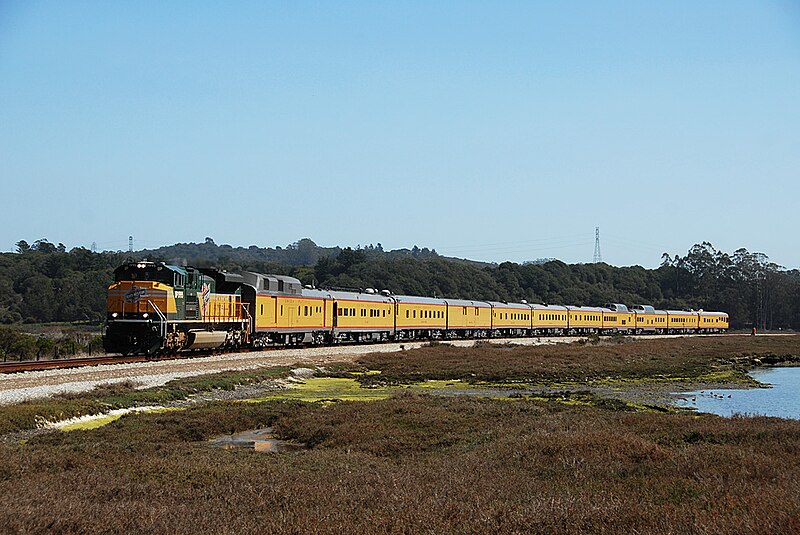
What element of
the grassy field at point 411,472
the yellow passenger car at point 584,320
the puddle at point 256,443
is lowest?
the puddle at point 256,443

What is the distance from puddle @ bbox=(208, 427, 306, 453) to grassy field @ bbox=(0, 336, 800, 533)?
0.36 m

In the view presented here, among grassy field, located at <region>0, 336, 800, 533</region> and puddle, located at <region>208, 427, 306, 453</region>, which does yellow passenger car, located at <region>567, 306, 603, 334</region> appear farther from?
puddle, located at <region>208, 427, 306, 453</region>

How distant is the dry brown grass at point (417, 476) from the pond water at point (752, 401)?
6877 mm

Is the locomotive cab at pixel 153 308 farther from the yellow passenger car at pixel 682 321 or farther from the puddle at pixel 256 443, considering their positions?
the yellow passenger car at pixel 682 321

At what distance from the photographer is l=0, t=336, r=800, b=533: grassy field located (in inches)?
403

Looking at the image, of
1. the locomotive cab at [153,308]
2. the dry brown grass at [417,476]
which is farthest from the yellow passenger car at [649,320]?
the dry brown grass at [417,476]

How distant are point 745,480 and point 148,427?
13207mm

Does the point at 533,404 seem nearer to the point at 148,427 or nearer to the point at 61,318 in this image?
the point at 148,427

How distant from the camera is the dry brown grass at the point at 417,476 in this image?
10.2m

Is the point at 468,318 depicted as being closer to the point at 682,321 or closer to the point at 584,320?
the point at 584,320

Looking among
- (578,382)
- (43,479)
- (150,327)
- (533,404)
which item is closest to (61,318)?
(150,327)

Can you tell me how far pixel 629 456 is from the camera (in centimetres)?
1596

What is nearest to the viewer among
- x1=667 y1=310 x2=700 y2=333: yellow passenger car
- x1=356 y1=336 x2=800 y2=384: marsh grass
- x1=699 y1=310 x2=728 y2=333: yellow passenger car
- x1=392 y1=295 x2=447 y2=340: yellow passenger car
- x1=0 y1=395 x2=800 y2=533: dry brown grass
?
x1=0 y1=395 x2=800 y2=533: dry brown grass

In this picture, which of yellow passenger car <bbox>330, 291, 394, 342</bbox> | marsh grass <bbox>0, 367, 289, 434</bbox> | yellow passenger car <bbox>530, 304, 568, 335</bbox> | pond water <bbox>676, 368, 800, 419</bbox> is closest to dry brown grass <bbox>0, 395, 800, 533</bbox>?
marsh grass <bbox>0, 367, 289, 434</bbox>
